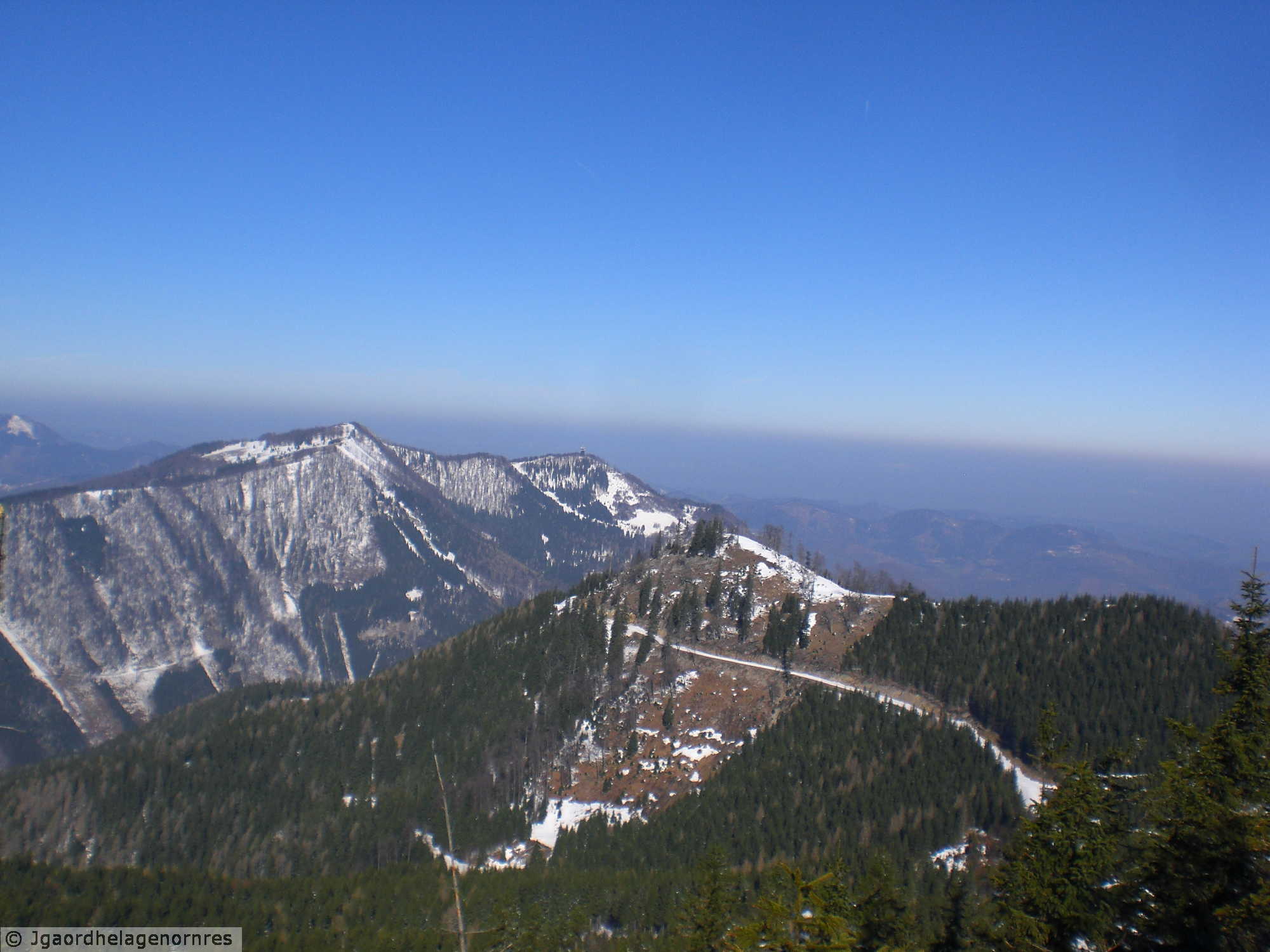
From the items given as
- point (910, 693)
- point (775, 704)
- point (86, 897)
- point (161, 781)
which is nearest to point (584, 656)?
point (775, 704)

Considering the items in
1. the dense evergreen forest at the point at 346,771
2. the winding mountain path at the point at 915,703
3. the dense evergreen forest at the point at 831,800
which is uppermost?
the winding mountain path at the point at 915,703

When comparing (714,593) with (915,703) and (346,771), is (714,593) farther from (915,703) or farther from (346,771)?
(346,771)

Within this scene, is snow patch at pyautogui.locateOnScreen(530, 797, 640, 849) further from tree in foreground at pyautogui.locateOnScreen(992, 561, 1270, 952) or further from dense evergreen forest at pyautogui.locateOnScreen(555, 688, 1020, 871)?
tree in foreground at pyautogui.locateOnScreen(992, 561, 1270, 952)

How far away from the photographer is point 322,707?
468 ft

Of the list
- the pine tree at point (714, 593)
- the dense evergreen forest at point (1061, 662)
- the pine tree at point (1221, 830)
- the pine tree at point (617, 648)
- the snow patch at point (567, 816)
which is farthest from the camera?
the pine tree at point (714, 593)

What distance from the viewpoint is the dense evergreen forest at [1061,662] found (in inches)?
3548

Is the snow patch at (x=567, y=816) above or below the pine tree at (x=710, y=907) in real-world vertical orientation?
below

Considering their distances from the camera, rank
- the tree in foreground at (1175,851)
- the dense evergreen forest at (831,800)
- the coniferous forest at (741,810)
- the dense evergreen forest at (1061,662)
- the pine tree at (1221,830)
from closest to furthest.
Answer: the pine tree at (1221,830) → the tree in foreground at (1175,851) → the coniferous forest at (741,810) → the dense evergreen forest at (831,800) → the dense evergreen forest at (1061,662)

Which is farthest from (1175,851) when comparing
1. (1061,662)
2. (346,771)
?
(346,771)

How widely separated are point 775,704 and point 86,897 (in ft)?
285

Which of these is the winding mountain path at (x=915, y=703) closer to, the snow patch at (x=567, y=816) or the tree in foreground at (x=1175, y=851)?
the snow patch at (x=567, y=816)

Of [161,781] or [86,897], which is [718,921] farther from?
[161,781]

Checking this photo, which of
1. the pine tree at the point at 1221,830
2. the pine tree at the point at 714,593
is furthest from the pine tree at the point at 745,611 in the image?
the pine tree at the point at 1221,830

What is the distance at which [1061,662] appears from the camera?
338ft
